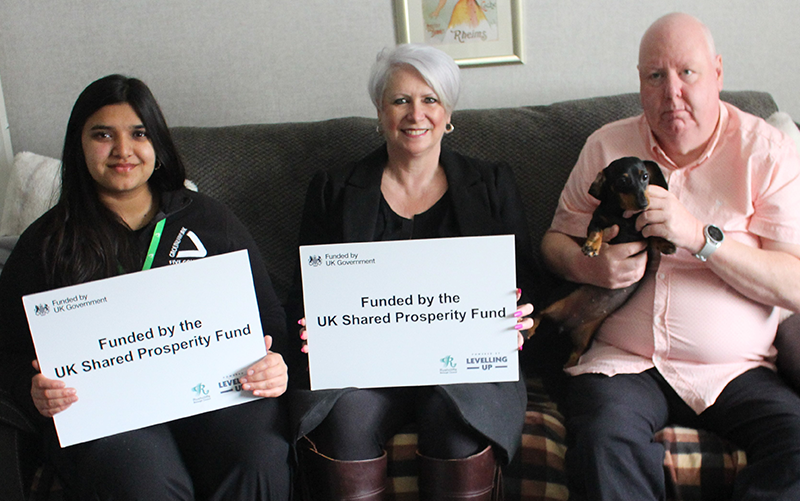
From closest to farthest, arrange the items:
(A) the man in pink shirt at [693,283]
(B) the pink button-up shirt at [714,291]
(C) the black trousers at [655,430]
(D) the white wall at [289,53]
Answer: (C) the black trousers at [655,430] < (A) the man in pink shirt at [693,283] < (B) the pink button-up shirt at [714,291] < (D) the white wall at [289,53]

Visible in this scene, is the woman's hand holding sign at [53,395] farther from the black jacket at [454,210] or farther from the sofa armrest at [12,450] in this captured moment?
the black jacket at [454,210]

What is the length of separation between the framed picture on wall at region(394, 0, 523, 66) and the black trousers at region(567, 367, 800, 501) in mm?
1280

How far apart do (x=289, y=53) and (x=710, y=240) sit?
1.62m

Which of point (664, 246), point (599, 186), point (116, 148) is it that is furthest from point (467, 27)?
point (116, 148)

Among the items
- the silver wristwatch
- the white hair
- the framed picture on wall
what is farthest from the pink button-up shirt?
the framed picture on wall

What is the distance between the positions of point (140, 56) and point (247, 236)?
1.14 metres

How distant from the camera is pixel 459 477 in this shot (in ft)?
4.48

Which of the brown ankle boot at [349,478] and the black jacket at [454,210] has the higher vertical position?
the black jacket at [454,210]

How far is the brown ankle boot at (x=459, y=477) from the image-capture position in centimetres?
137

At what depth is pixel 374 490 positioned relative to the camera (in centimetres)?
141

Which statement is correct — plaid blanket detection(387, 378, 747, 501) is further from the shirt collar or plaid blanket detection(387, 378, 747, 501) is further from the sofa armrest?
the sofa armrest

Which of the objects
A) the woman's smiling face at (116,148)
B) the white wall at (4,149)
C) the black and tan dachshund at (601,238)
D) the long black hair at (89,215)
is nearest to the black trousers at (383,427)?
the black and tan dachshund at (601,238)

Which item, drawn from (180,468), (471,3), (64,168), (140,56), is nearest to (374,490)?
(180,468)

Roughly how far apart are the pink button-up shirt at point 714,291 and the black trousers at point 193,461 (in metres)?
0.80
